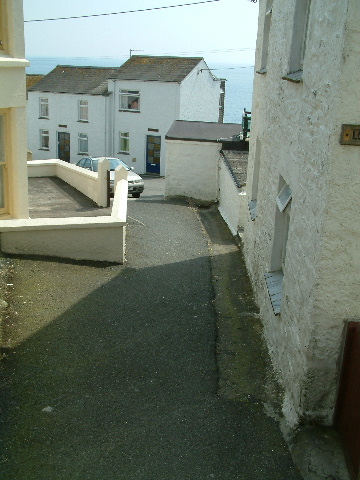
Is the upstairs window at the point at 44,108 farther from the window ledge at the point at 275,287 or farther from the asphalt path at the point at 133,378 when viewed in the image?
the window ledge at the point at 275,287

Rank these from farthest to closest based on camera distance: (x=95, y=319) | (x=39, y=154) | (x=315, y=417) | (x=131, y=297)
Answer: (x=39, y=154)
(x=131, y=297)
(x=95, y=319)
(x=315, y=417)

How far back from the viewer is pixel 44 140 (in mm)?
45062

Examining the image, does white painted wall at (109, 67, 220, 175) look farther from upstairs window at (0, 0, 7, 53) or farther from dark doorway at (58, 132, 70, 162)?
upstairs window at (0, 0, 7, 53)

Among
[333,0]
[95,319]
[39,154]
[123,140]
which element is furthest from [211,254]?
[39,154]

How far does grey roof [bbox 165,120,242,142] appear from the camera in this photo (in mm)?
20438

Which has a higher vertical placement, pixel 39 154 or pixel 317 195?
pixel 317 195

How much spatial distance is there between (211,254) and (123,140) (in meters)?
29.4

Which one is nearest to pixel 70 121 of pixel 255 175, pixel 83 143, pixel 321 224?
pixel 83 143

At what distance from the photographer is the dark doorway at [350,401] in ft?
16.4

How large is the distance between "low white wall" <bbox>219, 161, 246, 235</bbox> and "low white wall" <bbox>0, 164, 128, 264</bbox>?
3700 mm

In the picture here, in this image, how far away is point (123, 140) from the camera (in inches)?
1609

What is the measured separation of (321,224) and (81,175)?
35.6ft

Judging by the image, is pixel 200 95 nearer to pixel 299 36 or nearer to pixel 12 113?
pixel 12 113

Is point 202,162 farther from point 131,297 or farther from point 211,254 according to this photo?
point 131,297
